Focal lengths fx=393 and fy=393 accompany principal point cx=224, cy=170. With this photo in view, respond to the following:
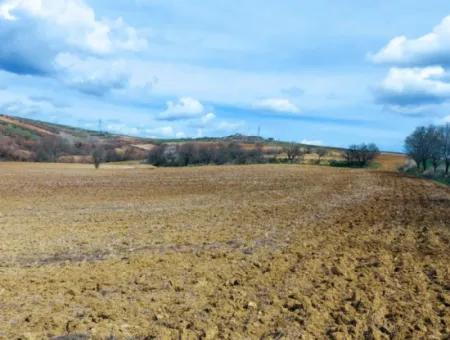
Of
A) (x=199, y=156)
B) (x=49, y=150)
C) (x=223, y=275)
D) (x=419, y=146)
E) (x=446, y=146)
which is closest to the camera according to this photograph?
(x=223, y=275)

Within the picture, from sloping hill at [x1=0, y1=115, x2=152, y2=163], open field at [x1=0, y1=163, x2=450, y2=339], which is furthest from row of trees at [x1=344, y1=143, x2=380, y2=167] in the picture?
open field at [x1=0, y1=163, x2=450, y2=339]

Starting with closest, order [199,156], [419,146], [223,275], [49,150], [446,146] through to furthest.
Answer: [223,275] → [446,146] → [419,146] → [199,156] → [49,150]

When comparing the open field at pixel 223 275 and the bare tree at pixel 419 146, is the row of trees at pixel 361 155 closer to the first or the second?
the bare tree at pixel 419 146

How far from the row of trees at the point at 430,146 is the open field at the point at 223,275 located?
Answer: 57120 millimetres

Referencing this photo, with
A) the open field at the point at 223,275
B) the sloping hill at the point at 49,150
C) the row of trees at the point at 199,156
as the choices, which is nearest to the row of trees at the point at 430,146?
the row of trees at the point at 199,156

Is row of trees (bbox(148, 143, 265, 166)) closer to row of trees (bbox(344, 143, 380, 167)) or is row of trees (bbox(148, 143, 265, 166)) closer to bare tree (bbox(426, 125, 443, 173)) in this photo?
row of trees (bbox(344, 143, 380, 167))

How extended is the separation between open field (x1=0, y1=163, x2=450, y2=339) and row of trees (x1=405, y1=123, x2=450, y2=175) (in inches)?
2249

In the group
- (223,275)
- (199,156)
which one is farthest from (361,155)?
(223,275)

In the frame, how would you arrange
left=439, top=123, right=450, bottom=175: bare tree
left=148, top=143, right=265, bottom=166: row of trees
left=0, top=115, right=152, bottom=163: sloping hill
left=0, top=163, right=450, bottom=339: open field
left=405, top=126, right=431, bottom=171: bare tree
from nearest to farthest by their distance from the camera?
left=0, top=163, right=450, bottom=339: open field, left=439, top=123, right=450, bottom=175: bare tree, left=405, top=126, right=431, bottom=171: bare tree, left=0, top=115, right=152, bottom=163: sloping hill, left=148, top=143, right=265, bottom=166: row of trees

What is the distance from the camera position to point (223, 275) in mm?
8773

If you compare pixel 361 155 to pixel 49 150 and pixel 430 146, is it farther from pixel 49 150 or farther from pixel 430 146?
pixel 49 150

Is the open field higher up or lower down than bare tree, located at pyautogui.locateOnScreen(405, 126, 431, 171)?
lower down

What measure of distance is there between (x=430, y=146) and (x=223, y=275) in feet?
240

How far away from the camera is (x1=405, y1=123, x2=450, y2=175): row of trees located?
67750 millimetres
